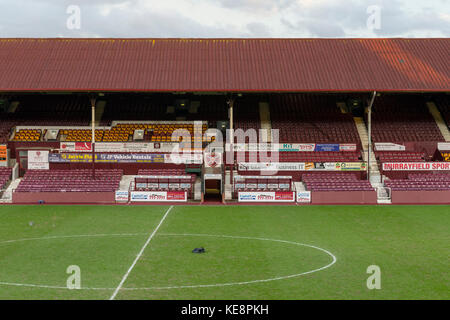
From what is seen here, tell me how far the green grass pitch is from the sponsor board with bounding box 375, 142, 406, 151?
45.4ft

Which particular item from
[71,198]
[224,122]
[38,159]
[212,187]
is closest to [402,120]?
[224,122]

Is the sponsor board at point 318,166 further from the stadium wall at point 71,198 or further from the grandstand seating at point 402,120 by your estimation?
the stadium wall at point 71,198

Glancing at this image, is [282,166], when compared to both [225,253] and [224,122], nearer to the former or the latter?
[224,122]

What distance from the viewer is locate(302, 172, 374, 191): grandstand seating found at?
140 ft

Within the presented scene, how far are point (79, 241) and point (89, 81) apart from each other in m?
24.5

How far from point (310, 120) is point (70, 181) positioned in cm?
2207

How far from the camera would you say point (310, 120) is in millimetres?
53750

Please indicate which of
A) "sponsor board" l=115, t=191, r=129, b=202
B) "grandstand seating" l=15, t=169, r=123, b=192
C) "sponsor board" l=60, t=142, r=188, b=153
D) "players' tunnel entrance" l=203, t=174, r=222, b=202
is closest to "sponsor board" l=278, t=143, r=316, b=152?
"players' tunnel entrance" l=203, t=174, r=222, b=202

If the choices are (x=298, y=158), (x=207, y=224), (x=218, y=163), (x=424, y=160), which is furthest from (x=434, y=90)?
(x=207, y=224)

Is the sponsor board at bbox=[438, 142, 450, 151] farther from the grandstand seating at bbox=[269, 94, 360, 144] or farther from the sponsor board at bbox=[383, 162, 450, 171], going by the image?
the grandstand seating at bbox=[269, 94, 360, 144]

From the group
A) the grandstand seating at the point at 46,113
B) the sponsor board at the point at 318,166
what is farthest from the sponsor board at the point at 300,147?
the grandstand seating at the point at 46,113

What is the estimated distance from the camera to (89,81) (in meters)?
47.7

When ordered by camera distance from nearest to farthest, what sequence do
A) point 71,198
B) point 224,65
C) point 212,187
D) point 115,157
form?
point 71,198, point 212,187, point 115,157, point 224,65

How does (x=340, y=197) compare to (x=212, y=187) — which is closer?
(x=340, y=197)
